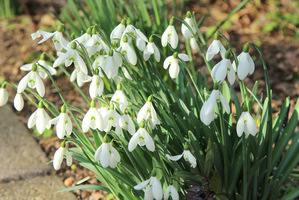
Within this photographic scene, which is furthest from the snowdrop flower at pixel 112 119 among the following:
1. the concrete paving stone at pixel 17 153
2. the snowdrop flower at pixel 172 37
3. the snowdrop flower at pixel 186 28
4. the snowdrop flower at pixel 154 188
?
the concrete paving stone at pixel 17 153

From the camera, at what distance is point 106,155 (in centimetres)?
155

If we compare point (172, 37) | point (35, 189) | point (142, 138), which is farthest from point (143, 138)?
point (35, 189)

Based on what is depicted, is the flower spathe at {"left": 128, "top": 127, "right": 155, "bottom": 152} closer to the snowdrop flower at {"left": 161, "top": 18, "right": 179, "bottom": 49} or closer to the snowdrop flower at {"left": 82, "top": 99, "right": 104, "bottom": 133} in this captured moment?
the snowdrop flower at {"left": 82, "top": 99, "right": 104, "bottom": 133}

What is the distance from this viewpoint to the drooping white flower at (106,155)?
1548 millimetres

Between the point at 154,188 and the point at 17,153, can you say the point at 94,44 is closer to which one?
the point at 154,188

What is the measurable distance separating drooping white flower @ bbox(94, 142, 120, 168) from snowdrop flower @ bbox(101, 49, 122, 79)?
0.28 meters

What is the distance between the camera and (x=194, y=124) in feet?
6.58

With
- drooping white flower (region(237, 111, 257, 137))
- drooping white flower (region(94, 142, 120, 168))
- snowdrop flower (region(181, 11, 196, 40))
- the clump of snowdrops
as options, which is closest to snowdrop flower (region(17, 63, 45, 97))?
the clump of snowdrops

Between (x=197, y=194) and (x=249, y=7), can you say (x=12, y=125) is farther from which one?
(x=249, y=7)

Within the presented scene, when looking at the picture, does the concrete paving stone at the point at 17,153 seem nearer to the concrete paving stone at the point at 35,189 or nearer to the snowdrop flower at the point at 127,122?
the concrete paving stone at the point at 35,189

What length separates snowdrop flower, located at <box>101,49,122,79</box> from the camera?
163cm

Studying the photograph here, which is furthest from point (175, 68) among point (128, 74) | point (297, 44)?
point (297, 44)

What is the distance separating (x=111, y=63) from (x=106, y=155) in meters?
0.35

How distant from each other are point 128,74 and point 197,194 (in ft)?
1.97
